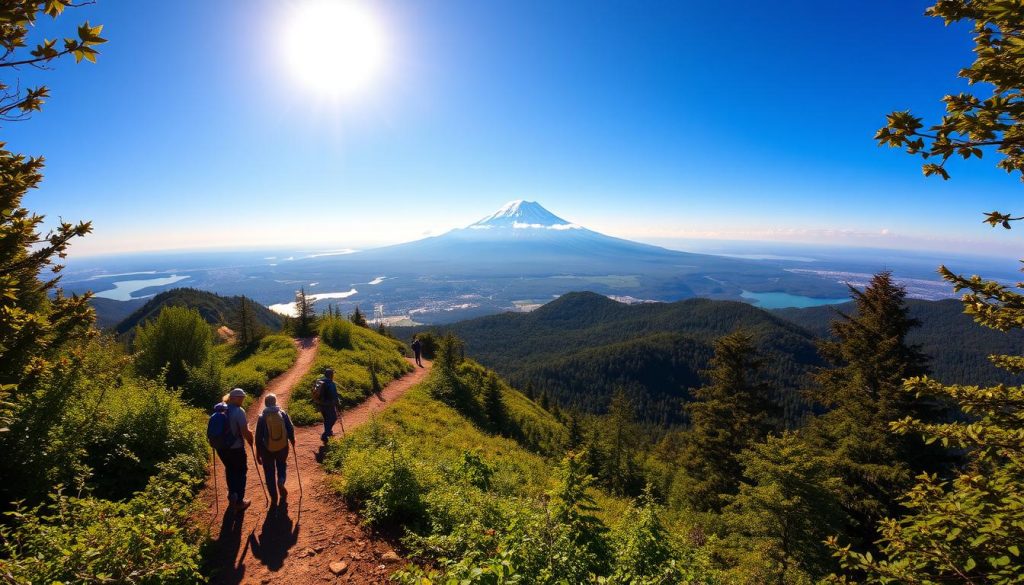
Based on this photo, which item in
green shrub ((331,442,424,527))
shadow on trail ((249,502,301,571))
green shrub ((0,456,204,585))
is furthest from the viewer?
green shrub ((331,442,424,527))

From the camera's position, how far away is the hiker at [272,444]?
762 centimetres

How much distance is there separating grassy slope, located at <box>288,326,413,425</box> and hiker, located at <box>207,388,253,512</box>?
607cm

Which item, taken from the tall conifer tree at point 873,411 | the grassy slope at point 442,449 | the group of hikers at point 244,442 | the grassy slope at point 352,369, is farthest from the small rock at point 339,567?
the tall conifer tree at point 873,411

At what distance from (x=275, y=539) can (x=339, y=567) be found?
5.22 ft

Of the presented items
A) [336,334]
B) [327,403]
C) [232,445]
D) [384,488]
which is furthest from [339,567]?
[336,334]

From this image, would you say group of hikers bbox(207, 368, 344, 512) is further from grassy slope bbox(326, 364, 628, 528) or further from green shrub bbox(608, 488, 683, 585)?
green shrub bbox(608, 488, 683, 585)

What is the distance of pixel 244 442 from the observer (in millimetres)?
7574

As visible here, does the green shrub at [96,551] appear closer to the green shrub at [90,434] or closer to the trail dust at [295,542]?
the green shrub at [90,434]

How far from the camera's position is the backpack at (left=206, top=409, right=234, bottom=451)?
711 cm

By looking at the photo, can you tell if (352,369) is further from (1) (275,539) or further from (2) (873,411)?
(2) (873,411)

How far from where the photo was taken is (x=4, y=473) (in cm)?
523

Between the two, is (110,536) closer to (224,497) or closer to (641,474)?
(224,497)

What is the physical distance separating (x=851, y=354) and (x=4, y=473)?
23805 mm

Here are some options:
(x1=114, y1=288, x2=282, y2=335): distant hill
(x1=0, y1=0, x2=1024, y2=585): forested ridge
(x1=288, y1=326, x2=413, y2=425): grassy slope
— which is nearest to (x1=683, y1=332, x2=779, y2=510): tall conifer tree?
(x1=0, y1=0, x2=1024, y2=585): forested ridge
